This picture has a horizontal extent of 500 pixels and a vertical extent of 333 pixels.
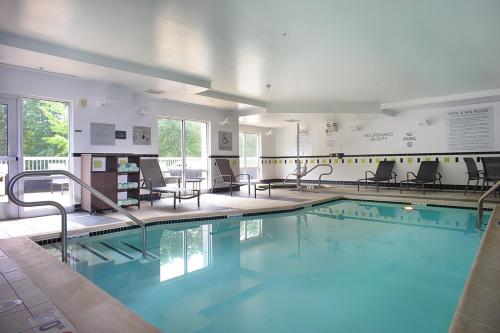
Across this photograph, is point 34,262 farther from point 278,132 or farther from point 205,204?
point 278,132

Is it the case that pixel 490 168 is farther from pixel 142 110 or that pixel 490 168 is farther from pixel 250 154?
pixel 142 110

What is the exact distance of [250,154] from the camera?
473 inches

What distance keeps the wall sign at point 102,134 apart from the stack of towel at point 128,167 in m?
0.64

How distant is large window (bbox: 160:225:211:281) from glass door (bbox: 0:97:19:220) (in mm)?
2556

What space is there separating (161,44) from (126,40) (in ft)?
1.48

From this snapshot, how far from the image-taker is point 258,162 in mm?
12328

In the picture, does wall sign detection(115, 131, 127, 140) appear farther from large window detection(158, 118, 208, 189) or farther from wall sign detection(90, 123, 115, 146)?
large window detection(158, 118, 208, 189)

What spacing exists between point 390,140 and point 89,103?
26.8ft

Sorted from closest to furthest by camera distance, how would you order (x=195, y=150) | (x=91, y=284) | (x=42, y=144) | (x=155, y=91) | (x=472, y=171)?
(x=91, y=284)
(x=42, y=144)
(x=155, y=91)
(x=472, y=171)
(x=195, y=150)

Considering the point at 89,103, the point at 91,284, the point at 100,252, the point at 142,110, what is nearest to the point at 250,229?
the point at 100,252

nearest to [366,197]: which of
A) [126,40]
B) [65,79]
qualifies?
[126,40]

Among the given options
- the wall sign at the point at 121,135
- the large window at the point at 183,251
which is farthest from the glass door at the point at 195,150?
the large window at the point at 183,251

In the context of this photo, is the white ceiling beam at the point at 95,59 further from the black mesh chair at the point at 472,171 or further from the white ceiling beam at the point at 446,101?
the black mesh chair at the point at 472,171

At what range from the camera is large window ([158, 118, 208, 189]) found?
26.5 ft
